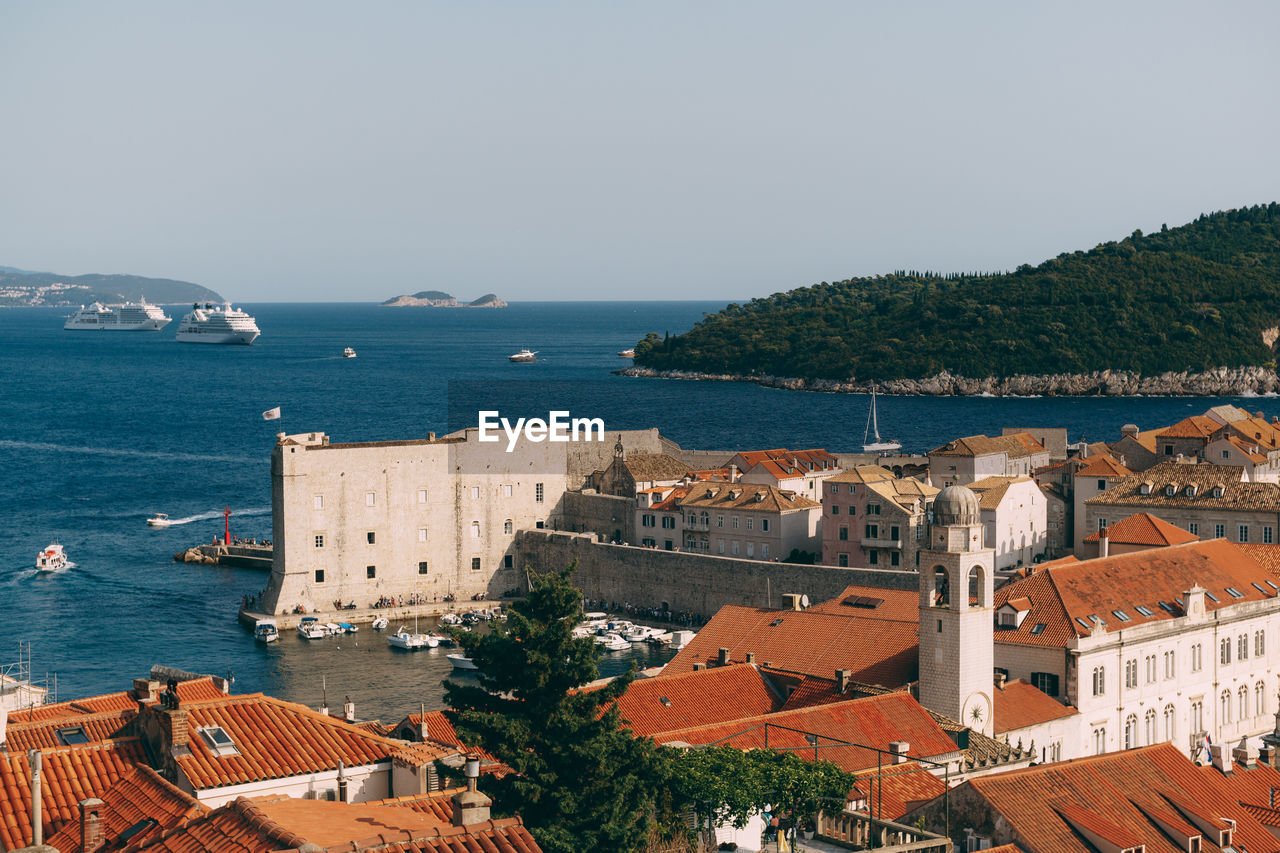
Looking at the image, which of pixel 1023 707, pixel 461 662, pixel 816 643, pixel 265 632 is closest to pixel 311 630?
pixel 265 632

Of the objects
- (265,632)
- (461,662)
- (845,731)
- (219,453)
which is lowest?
(461,662)

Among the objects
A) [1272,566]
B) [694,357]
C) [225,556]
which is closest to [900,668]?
[1272,566]

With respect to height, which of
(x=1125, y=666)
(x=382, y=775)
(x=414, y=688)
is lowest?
(x=414, y=688)

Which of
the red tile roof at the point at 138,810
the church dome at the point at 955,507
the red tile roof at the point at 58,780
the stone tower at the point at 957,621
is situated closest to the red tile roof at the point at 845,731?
the stone tower at the point at 957,621

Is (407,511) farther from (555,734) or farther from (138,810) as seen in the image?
(138,810)

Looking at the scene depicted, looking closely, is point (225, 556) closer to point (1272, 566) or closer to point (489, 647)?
point (1272, 566)

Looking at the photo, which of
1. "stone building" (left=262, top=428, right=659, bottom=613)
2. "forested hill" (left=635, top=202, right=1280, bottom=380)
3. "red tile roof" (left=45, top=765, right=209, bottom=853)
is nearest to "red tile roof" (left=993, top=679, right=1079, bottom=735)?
"red tile roof" (left=45, top=765, right=209, bottom=853)

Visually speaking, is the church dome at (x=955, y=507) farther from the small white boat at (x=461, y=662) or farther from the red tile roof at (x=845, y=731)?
the small white boat at (x=461, y=662)
